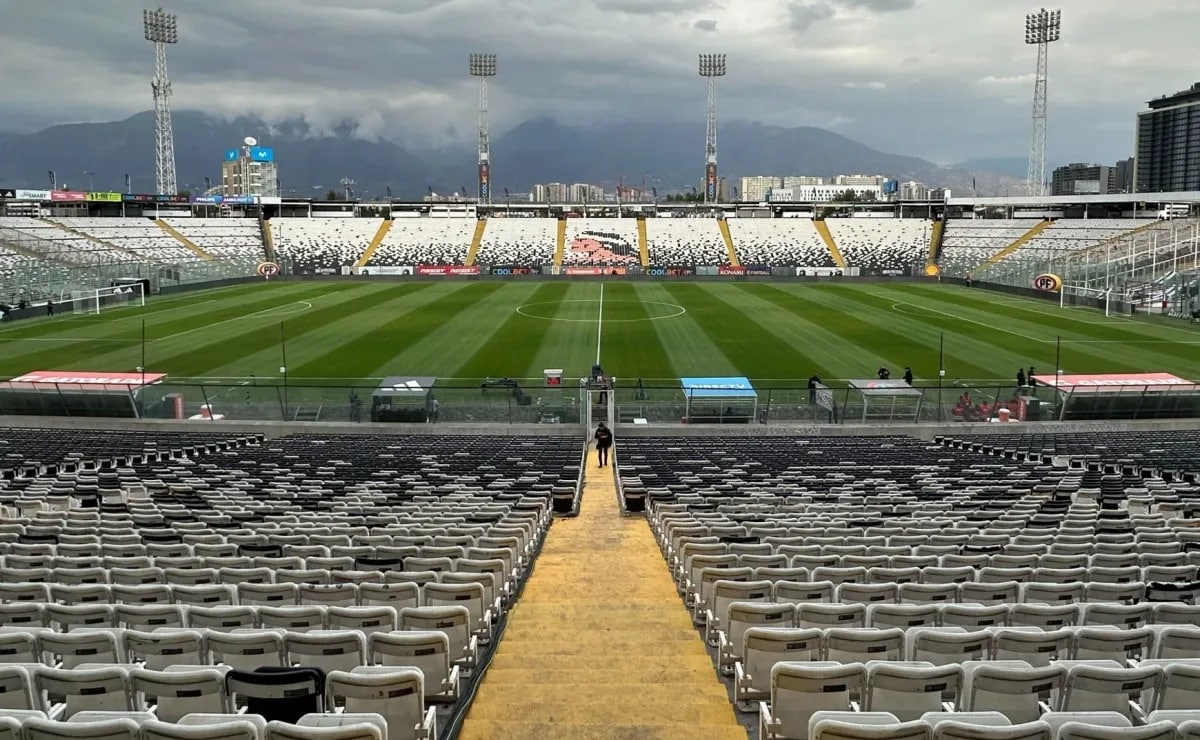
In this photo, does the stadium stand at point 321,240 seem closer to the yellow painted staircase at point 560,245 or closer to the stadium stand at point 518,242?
the stadium stand at point 518,242

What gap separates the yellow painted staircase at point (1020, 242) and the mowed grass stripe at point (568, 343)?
47671mm

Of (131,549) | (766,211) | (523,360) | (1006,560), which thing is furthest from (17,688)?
(766,211)

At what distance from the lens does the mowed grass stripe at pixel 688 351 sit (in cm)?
3872

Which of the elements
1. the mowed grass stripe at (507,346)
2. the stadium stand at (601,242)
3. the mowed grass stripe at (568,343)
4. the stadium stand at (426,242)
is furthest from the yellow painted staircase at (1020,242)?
the stadium stand at (426,242)

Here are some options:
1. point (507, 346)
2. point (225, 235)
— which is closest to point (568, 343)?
point (507, 346)

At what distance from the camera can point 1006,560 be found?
9.48m

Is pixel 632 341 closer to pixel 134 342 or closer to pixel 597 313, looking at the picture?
pixel 597 313

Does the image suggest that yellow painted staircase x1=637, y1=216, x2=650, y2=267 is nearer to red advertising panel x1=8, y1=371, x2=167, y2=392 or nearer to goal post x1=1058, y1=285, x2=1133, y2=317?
goal post x1=1058, y1=285, x2=1133, y2=317

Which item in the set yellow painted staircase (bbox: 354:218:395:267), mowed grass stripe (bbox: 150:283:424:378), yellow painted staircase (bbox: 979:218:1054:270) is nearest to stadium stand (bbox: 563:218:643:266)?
yellow painted staircase (bbox: 354:218:395:267)

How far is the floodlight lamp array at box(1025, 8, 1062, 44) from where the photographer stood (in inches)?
4296

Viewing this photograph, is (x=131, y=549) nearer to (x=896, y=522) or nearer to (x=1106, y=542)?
(x=896, y=522)

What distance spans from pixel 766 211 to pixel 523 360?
100751 millimetres

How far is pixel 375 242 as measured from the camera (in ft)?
357

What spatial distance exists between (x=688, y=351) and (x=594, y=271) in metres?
52.9
